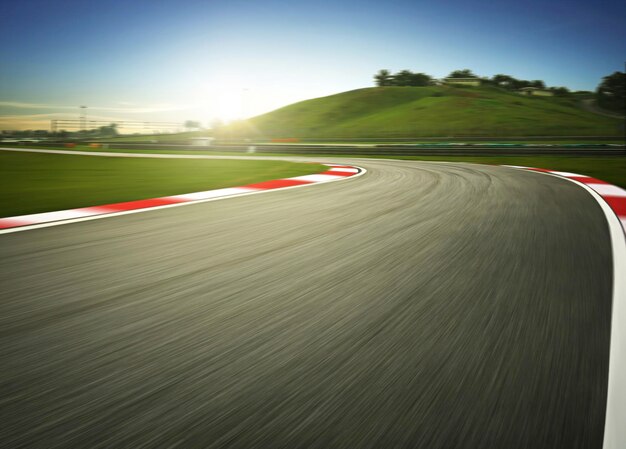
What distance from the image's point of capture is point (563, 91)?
13262 centimetres

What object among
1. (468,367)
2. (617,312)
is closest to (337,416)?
(468,367)

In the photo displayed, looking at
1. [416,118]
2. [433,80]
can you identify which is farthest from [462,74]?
[416,118]

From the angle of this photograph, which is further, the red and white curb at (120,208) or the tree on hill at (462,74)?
the tree on hill at (462,74)

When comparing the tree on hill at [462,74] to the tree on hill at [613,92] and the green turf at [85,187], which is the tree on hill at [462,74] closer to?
the tree on hill at [613,92]

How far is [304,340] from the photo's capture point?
1.81 m

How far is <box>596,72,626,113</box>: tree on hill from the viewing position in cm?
8875

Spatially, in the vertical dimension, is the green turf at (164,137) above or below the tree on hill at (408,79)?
below

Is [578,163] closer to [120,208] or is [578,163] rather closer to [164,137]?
[120,208]

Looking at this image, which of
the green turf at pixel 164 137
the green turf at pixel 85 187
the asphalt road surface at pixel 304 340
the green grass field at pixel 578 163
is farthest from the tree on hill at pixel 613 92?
the asphalt road surface at pixel 304 340

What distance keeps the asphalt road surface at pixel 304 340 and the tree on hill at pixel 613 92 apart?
110224 mm

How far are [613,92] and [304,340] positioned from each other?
115294mm

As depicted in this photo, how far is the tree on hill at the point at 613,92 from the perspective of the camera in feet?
291

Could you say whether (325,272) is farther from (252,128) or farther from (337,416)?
(252,128)

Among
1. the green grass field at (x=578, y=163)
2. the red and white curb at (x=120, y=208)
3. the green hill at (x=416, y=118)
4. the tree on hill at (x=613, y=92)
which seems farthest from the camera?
the tree on hill at (x=613, y=92)
